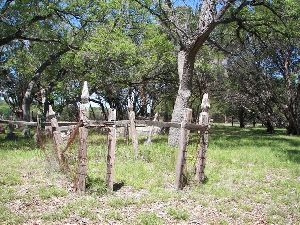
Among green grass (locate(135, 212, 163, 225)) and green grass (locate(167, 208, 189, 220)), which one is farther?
green grass (locate(167, 208, 189, 220))

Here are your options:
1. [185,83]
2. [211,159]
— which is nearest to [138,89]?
[185,83]

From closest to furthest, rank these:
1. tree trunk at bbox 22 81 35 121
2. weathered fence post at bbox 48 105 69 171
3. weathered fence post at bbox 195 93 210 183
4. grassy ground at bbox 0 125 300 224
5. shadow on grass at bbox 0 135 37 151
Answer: grassy ground at bbox 0 125 300 224 < weathered fence post at bbox 195 93 210 183 < weathered fence post at bbox 48 105 69 171 < shadow on grass at bbox 0 135 37 151 < tree trunk at bbox 22 81 35 121

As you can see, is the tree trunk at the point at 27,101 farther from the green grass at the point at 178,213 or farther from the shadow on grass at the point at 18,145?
the green grass at the point at 178,213

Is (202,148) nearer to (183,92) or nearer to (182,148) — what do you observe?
(182,148)

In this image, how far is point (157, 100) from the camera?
43.3 m

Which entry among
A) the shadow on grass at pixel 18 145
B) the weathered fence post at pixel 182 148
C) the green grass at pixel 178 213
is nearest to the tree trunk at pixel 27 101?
the shadow on grass at pixel 18 145

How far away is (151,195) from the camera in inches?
441

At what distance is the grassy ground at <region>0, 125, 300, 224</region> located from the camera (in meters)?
9.42

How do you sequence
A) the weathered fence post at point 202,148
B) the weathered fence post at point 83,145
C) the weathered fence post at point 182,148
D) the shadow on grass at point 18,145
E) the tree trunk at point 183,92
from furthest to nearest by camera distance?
the shadow on grass at point 18,145 → the tree trunk at point 183,92 → the weathered fence post at point 202,148 → the weathered fence post at point 182,148 → the weathered fence post at point 83,145

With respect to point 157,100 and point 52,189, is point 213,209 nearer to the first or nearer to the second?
point 52,189

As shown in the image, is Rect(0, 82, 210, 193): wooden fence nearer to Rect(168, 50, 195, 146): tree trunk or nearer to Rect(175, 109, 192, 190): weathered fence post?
Rect(175, 109, 192, 190): weathered fence post

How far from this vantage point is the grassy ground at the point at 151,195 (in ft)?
30.9

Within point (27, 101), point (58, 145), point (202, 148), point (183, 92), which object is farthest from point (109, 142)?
point (27, 101)

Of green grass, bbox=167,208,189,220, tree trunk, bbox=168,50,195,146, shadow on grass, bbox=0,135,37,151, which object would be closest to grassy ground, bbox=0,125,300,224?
green grass, bbox=167,208,189,220
